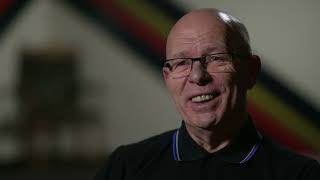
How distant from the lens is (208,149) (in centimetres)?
109

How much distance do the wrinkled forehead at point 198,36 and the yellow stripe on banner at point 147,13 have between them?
2183 mm

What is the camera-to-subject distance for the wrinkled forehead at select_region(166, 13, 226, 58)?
104cm

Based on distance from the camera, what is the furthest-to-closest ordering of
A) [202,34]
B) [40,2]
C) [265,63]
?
[40,2]
[265,63]
[202,34]

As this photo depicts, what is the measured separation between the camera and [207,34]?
3.44 ft

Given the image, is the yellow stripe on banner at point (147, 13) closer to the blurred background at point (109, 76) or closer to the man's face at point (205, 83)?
the blurred background at point (109, 76)

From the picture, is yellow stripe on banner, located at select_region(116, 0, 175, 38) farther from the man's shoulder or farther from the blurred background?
the man's shoulder

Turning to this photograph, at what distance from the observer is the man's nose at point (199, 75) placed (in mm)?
1025

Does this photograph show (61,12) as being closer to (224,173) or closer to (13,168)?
(13,168)

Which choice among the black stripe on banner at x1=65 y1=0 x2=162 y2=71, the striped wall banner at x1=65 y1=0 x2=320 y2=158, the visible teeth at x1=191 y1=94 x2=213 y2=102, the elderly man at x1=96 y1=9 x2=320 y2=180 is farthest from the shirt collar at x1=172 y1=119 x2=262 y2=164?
the black stripe on banner at x1=65 y1=0 x2=162 y2=71

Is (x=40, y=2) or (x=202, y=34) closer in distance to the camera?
(x=202, y=34)

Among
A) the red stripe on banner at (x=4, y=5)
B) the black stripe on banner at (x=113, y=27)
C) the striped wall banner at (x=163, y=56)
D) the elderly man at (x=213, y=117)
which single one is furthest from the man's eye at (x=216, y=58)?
the red stripe on banner at (x=4, y=5)

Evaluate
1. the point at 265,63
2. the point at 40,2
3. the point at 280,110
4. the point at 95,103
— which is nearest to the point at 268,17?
the point at 265,63

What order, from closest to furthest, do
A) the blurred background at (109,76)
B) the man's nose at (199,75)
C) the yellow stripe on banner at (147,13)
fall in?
the man's nose at (199,75), the blurred background at (109,76), the yellow stripe on banner at (147,13)

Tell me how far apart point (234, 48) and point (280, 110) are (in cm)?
220
